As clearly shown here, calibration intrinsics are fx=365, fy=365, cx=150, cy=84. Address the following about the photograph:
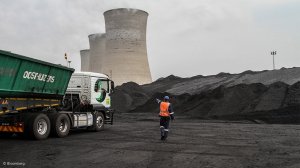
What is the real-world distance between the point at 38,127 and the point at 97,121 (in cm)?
402

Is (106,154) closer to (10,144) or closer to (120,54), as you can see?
(10,144)

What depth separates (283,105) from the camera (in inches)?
1078

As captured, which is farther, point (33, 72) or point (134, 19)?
point (134, 19)

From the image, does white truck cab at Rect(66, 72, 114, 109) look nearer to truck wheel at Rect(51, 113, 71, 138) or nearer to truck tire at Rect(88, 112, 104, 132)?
truck tire at Rect(88, 112, 104, 132)

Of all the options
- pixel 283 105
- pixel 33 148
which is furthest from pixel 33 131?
pixel 283 105

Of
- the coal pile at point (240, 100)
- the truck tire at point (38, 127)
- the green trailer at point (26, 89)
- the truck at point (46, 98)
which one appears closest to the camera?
the green trailer at point (26, 89)

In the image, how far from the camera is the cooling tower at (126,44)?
45.2 metres

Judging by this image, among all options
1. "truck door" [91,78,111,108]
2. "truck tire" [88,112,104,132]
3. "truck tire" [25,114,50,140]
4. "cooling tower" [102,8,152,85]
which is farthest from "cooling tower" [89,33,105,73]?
"truck tire" [25,114,50,140]

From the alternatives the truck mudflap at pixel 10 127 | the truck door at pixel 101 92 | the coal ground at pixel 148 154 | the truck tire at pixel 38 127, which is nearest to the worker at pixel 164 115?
the coal ground at pixel 148 154

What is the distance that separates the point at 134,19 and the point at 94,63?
17243 millimetres

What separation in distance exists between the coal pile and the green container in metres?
15.8

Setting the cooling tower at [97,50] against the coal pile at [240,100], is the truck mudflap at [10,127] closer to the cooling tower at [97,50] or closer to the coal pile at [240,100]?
the coal pile at [240,100]

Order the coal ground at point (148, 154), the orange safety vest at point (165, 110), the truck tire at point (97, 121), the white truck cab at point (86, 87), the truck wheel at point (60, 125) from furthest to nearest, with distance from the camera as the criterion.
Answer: the truck tire at point (97, 121) → the white truck cab at point (86, 87) → the truck wheel at point (60, 125) → the orange safety vest at point (165, 110) → the coal ground at point (148, 154)

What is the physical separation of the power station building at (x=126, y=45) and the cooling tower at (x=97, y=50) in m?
12.1
